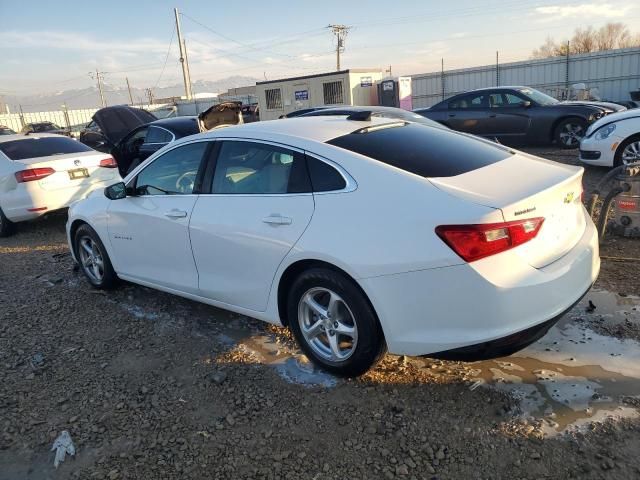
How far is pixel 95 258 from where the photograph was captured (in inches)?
209

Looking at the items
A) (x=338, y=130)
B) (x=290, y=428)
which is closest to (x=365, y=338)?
(x=290, y=428)

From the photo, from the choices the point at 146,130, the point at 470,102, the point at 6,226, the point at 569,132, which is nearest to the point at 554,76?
the point at 470,102

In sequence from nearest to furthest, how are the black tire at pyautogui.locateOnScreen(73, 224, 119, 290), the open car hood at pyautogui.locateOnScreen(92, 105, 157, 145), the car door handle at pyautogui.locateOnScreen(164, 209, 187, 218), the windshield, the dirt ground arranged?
the dirt ground < the car door handle at pyautogui.locateOnScreen(164, 209, 187, 218) < the black tire at pyautogui.locateOnScreen(73, 224, 119, 290) < the windshield < the open car hood at pyautogui.locateOnScreen(92, 105, 157, 145)

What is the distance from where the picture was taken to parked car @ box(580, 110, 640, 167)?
26.2 feet

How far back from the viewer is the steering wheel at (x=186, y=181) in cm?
411

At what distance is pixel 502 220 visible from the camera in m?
2.70

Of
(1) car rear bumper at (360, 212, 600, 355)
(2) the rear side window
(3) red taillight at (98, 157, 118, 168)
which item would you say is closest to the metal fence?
(3) red taillight at (98, 157, 118, 168)

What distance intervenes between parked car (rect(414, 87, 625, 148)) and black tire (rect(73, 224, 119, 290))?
359 inches

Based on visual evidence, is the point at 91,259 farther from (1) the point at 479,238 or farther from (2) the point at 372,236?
(1) the point at 479,238

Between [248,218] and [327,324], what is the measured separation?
2.83ft

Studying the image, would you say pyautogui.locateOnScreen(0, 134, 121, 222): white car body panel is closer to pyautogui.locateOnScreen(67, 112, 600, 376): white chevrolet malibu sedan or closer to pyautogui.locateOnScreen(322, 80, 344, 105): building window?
pyautogui.locateOnScreen(67, 112, 600, 376): white chevrolet malibu sedan

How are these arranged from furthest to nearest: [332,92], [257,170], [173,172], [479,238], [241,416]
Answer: [332,92] → [173,172] → [257,170] → [241,416] → [479,238]

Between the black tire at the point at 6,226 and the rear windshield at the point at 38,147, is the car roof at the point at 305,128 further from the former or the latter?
the black tire at the point at 6,226

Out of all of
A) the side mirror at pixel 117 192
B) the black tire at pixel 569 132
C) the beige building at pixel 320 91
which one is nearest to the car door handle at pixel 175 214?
the side mirror at pixel 117 192
